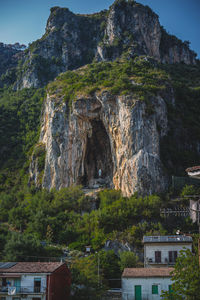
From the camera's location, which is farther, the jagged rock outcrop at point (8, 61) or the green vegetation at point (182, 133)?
the jagged rock outcrop at point (8, 61)

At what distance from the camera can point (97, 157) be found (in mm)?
82188

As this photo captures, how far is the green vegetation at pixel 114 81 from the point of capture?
73062mm

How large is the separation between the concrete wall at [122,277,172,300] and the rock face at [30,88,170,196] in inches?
1152

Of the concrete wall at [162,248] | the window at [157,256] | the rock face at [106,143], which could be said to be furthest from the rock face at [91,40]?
the window at [157,256]

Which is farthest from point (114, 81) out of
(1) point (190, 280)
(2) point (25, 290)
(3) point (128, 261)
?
(1) point (190, 280)

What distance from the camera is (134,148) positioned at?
66375 mm

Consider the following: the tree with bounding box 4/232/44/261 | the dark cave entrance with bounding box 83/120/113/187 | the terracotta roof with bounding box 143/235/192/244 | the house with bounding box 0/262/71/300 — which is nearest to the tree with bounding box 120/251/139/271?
the terracotta roof with bounding box 143/235/192/244

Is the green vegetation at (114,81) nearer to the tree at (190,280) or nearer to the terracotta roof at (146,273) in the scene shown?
the terracotta roof at (146,273)

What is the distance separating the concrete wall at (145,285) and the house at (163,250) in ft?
29.7

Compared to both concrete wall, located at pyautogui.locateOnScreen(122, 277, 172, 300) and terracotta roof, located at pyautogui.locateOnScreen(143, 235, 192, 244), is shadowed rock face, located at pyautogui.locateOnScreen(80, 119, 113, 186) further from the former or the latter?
concrete wall, located at pyautogui.locateOnScreen(122, 277, 172, 300)

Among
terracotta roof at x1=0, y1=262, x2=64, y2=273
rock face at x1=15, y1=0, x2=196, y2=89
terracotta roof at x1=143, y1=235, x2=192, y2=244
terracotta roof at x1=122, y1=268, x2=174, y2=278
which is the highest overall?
rock face at x1=15, y1=0, x2=196, y2=89

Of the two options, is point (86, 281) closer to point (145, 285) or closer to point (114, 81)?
point (145, 285)

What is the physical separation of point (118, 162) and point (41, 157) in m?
20.5

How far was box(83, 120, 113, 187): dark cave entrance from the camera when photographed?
79.0m
